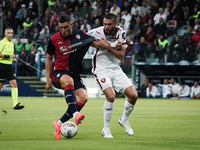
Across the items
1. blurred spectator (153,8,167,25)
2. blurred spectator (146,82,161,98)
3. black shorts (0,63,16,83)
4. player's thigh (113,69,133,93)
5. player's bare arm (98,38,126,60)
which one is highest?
blurred spectator (153,8,167,25)

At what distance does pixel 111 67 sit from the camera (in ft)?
24.9

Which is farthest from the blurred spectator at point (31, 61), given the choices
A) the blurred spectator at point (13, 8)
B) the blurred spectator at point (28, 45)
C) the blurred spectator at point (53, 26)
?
the blurred spectator at point (13, 8)

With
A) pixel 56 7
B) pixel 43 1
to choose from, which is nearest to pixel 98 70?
pixel 56 7

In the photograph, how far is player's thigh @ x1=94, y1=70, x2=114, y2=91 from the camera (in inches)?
287

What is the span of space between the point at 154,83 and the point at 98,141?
18046 mm

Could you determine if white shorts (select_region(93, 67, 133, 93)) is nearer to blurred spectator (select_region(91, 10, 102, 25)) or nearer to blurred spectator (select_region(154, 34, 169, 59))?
blurred spectator (select_region(154, 34, 169, 59))

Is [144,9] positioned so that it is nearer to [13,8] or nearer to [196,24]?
[196,24]

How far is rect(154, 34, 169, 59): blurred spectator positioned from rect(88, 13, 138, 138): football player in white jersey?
14536 millimetres

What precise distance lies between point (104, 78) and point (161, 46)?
1492 centimetres

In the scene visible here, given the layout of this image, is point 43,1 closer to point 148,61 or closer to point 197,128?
point 148,61

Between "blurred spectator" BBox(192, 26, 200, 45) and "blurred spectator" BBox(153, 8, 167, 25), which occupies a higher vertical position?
"blurred spectator" BBox(153, 8, 167, 25)

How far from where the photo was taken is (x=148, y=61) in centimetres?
2280

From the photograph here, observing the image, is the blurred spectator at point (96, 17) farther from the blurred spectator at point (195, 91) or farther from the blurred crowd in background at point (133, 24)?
the blurred spectator at point (195, 91)

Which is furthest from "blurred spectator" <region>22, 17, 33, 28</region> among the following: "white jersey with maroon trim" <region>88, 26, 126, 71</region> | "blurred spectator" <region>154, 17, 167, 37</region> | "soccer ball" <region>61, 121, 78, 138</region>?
"soccer ball" <region>61, 121, 78, 138</region>
